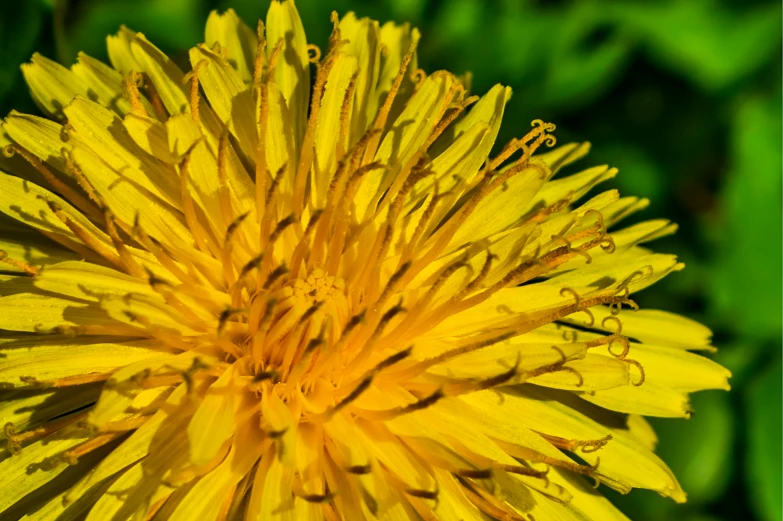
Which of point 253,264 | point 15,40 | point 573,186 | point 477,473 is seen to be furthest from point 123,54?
point 477,473

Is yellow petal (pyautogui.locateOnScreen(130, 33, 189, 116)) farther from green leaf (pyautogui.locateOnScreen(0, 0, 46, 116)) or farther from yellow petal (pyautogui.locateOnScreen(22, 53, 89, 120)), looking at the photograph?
green leaf (pyautogui.locateOnScreen(0, 0, 46, 116))

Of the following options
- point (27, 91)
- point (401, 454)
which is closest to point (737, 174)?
point (401, 454)

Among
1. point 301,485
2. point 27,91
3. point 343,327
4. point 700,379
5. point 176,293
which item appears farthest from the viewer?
point 27,91

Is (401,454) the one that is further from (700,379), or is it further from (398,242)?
(700,379)

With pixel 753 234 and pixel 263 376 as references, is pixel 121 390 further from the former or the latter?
pixel 753 234

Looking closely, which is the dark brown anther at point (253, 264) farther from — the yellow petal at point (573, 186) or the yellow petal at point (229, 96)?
the yellow petal at point (573, 186)

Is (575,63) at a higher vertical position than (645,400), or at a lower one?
higher

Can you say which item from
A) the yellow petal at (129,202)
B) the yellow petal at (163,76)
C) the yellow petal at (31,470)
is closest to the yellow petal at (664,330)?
the yellow petal at (129,202)
